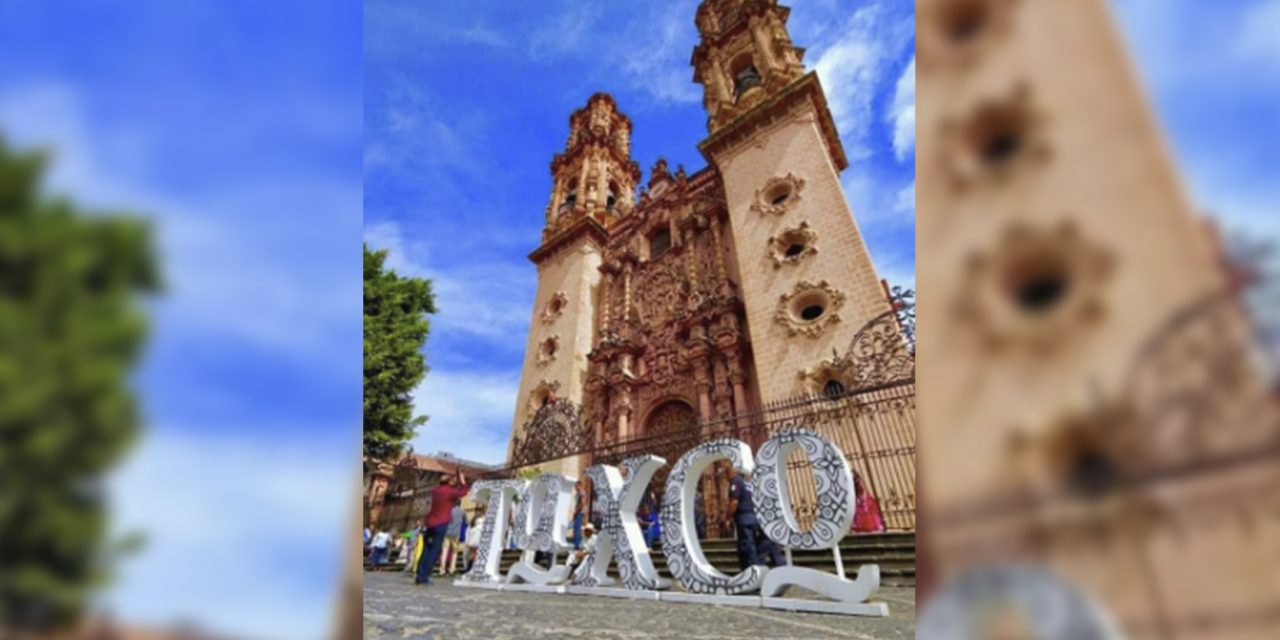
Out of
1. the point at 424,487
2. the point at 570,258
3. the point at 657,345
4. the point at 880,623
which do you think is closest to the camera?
the point at 880,623

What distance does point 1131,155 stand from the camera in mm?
375

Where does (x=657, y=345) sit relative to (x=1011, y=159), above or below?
above

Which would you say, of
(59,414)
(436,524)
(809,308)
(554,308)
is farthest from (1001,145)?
(554,308)

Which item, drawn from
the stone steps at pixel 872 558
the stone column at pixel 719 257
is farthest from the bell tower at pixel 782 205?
the stone steps at pixel 872 558

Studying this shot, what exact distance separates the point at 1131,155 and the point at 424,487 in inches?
528

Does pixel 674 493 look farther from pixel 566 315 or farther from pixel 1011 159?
pixel 566 315

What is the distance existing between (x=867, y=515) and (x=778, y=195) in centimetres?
654

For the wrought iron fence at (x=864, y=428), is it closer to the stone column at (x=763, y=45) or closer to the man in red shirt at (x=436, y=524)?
the man in red shirt at (x=436, y=524)

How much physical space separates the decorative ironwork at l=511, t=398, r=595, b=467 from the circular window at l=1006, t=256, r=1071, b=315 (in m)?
11.0

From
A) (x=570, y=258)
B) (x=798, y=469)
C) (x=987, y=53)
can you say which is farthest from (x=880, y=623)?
(x=570, y=258)

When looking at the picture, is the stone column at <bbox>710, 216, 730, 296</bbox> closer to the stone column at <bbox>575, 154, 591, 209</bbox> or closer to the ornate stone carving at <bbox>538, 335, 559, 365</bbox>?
the ornate stone carving at <bbox>538, 335, 559, 365</bbox>

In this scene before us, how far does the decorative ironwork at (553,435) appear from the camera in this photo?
11672mm

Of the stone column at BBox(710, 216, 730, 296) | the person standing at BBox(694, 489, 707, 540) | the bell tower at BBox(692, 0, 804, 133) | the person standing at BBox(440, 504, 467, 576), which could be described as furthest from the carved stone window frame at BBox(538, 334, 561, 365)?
the bell tower at BBox(692, 0, 804, 133)

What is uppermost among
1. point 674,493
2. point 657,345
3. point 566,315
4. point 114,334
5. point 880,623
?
point 566,315
